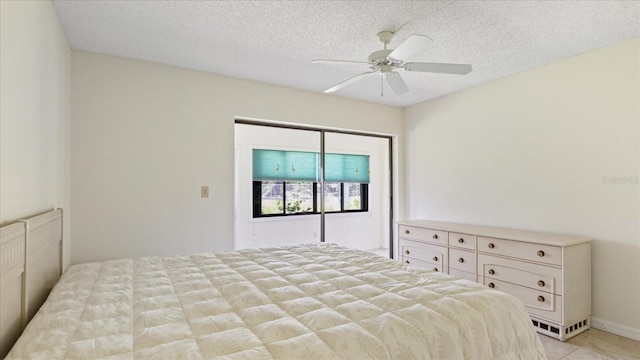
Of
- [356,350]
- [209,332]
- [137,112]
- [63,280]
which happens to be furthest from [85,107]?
[356,350]

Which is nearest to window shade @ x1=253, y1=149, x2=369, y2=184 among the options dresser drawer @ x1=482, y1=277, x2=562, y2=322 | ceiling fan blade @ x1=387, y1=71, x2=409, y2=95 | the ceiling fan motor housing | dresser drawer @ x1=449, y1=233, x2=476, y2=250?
dresser drawer @ x1=449, y1=233, x2=476, y2=250

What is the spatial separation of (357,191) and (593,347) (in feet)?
11.0

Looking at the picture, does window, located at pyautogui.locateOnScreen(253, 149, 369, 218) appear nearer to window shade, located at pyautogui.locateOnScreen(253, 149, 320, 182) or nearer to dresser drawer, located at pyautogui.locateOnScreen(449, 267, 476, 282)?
window shade, located at pyautogui.locateOnScreen(253, 149, 320, 182)

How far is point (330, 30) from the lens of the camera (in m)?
2.36

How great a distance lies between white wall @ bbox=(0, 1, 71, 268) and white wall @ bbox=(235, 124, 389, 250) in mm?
2035

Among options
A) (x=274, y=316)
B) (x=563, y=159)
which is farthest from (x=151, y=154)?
(x=563, y=159)

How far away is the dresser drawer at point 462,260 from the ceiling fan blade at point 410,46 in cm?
208

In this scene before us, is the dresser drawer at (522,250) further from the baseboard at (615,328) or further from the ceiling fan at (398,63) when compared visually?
the ceiling fan at (398,63)

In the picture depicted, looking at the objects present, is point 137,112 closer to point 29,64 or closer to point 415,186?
point 29,64

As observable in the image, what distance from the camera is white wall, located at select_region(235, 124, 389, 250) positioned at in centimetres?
443

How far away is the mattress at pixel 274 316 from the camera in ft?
3.53

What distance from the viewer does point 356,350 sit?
1100 millimetres

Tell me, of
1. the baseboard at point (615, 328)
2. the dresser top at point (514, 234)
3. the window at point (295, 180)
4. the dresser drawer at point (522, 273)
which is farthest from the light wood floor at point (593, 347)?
the window at point (295, 180)

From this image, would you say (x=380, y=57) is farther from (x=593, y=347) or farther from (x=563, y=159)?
(x=593, y=347)
